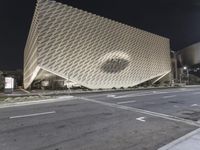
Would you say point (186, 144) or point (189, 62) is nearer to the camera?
point (186, 144)

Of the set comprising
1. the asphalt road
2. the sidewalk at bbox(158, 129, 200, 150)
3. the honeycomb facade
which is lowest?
the asphalt road

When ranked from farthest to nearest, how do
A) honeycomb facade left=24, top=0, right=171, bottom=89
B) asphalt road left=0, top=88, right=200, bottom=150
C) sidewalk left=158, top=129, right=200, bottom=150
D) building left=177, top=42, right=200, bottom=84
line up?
building left=177, top=42, right=200, bottom=84, honeycomb facade left=24, top=0, right=171, bottom=89, asphalt road left=0, top=88, right=200, bottom=150, sidewalk left=158, top=129, right=200, bottom=150

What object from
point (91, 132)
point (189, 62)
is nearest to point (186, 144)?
point (91, 132)

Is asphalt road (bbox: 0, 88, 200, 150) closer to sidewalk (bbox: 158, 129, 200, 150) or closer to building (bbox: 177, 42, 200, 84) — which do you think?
sidewalk (bbox: 158, 129, 200, 150)

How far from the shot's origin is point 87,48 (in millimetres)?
45719

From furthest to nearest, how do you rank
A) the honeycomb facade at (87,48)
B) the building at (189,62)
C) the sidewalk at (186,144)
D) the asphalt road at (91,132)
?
1. the building at (189,62)
2. the honeycomb facade at (87,48)
3. the asphalt road at (91,132)
4. the sidewalk at (186,144)

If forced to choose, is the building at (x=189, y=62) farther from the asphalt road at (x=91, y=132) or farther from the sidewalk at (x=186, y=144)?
the sidewalk at (x=186, y=144)

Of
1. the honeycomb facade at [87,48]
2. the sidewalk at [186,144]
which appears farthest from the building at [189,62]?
the sidewalk at [186,144]

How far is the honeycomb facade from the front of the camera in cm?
4003

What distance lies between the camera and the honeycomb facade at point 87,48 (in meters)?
40.0

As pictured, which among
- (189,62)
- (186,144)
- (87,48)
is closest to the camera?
(186,144)

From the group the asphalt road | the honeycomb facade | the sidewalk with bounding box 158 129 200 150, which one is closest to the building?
the honeycomb facade

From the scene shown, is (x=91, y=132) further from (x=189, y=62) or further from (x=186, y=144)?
(x=189, y=62)

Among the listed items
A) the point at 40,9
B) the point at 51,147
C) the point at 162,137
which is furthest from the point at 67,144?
the point at 40,9
